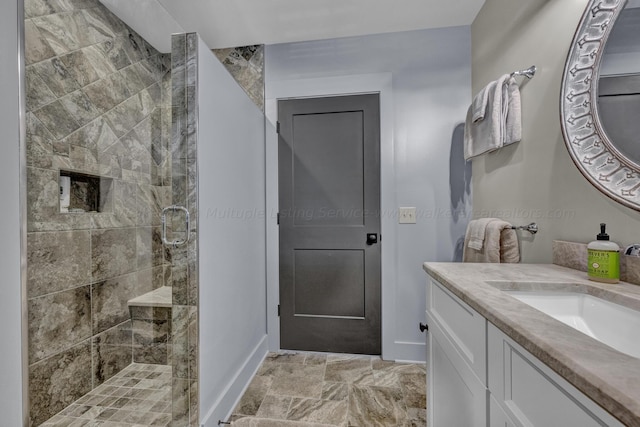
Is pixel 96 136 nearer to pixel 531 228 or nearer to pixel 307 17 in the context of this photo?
pixel 307 17

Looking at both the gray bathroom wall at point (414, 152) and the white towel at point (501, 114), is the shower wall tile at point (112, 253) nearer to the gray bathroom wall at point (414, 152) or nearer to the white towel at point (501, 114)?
the gray bathroom wall at point (414, 152)

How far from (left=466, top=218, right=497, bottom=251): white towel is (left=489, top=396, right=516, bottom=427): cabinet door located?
959 mm

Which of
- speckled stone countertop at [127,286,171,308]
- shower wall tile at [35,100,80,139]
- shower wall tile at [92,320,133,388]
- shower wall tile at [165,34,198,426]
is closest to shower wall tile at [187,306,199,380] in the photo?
shower wall tile at [165,34,198,426]

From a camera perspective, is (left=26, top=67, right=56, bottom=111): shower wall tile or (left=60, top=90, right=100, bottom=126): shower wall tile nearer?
(left=26, top=67, right=56, bottom=111): shower wall tile

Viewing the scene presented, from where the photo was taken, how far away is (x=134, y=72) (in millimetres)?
1239

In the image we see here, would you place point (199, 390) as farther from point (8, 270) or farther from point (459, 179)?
point (459, 179)

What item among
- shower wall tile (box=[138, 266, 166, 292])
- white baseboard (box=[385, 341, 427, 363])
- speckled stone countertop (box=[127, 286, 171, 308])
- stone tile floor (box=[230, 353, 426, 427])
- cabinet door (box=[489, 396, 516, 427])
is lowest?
stone tile floor (box=[230, 353, 426, 427])

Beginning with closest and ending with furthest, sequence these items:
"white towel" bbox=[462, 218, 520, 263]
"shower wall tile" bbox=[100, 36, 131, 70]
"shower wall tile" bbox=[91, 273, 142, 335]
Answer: "shower wall tile" bbox=[100, 36, 131, 70] < "shower wall tile" bbox=[91, 273, 142, 335] < "white towel" bbox=[462, 218, 520, 263]

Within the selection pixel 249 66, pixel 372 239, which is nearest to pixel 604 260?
pixel 372 239

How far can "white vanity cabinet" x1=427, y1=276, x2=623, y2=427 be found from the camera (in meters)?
0.45

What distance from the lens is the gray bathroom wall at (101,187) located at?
3.08ft

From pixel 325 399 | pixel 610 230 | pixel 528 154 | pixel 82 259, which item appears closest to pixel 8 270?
pixel 82 259

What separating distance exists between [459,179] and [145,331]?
2.13 m

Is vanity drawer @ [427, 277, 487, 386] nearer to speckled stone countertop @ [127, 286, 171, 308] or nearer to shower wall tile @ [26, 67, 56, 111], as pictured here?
speckled stone countertop @ [127, 286, 171, 308]
